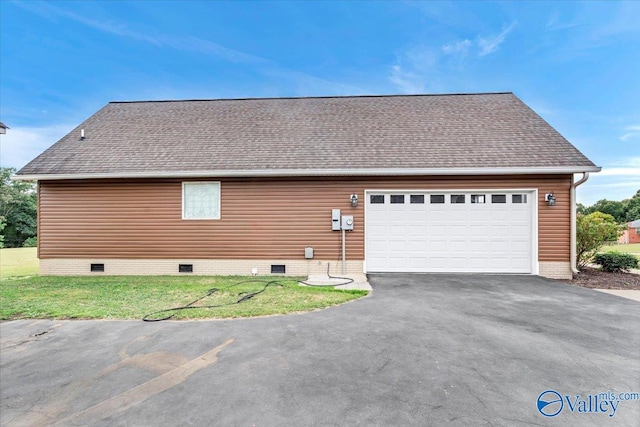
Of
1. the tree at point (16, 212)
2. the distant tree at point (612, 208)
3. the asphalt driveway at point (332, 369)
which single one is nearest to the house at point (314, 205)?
the asphalt driveway at point (332, 369)

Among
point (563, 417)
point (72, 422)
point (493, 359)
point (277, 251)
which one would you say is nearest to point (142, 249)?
point (277, 251)

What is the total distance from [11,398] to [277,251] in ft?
18.4

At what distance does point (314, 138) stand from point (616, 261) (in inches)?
377

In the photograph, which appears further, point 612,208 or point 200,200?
point 612,208

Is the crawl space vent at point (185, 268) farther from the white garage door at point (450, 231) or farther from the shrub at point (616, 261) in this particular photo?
the shrub at point (616, 261)

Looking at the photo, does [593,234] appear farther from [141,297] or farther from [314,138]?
[141,297]

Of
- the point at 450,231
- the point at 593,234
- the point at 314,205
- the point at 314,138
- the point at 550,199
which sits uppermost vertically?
the point at 314,138

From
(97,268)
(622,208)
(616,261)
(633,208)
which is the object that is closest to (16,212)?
(97,268)

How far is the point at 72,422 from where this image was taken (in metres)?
2.06

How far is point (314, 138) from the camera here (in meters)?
8.57

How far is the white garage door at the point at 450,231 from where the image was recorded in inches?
294

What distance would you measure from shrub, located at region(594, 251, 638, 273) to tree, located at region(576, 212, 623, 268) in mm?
294

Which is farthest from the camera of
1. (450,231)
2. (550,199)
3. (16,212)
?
(16,212)

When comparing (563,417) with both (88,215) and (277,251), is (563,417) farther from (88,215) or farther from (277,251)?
(88,215)
